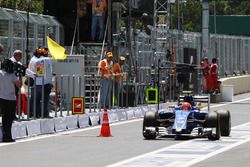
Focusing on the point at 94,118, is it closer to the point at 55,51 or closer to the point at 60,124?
the point at 60,124

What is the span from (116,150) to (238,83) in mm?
32695

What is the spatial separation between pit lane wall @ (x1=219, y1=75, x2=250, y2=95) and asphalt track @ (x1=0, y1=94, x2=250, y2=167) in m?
23.6

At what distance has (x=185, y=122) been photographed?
2044 cm

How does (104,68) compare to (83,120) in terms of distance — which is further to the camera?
(104,68)

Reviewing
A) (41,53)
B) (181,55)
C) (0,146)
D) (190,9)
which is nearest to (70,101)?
(41,53)

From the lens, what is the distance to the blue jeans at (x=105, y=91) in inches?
1110

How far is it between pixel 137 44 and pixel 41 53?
12.7 meters

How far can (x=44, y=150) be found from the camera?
1805 centimetres

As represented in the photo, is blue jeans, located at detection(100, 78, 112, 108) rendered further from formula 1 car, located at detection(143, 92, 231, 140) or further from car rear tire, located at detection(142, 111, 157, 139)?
car rear tire, located at detection(142, 111, 157, 139)

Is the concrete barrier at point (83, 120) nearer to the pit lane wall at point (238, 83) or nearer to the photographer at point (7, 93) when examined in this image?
the photographer at point (7, 93)

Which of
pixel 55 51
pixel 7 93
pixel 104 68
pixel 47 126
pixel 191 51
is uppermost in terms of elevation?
pixel 55 51

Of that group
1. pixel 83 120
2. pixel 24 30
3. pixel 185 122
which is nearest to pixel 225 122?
pixel 185 122

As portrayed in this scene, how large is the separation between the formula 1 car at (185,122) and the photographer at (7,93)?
2.93 meters

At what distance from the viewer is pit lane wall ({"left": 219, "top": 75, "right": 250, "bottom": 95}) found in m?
47.1
